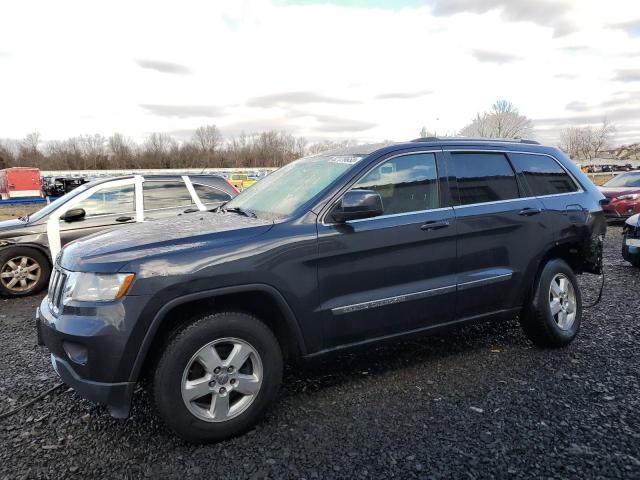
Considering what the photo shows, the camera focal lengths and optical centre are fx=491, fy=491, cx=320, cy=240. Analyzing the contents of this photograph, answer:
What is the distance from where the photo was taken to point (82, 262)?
9.50ft

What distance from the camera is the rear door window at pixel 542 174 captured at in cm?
441

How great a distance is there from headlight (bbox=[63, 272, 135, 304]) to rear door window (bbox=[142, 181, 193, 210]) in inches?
172

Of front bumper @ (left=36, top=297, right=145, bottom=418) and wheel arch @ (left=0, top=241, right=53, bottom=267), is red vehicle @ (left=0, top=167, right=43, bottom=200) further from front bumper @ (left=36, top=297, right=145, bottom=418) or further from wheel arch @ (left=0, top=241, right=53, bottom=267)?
front bumper @ (left=36, top=297, right=145, bottom=418)

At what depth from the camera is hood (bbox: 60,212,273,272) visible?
9.32 ft

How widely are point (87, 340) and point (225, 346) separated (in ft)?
2.54

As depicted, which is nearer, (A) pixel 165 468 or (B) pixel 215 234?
(A) pixel 165 468

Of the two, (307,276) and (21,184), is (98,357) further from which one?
(21,184)

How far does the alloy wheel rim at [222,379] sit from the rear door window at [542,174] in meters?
2.92

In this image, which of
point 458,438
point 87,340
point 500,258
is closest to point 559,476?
point 458,438

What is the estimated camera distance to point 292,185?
3924 millimetres

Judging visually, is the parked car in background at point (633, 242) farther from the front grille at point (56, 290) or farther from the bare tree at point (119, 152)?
the bare tree at point (119, 152)

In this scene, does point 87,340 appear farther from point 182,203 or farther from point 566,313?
point 182,203

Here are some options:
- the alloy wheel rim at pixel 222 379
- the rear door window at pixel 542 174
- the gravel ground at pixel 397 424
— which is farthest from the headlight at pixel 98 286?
the rear door window at pixel 542 174

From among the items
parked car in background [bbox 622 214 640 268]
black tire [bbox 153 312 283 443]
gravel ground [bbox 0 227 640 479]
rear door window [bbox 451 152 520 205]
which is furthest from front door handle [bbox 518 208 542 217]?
parked car in background [bbox 622 214 640 268]
